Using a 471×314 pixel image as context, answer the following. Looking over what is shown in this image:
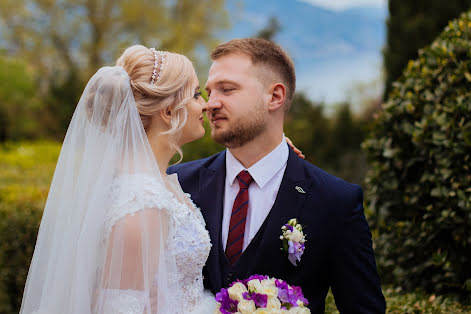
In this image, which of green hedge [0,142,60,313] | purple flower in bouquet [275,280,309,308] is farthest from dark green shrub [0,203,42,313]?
purple flower in bouquet [275,280,309,308]

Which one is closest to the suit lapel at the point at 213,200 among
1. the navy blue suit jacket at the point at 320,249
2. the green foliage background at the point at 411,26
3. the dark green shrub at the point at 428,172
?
the navy blue suit jacket at the point at 320,249

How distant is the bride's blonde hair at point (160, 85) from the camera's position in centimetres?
268

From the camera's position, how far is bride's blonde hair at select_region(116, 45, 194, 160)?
268 cm

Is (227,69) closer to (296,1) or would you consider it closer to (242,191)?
(242,191)

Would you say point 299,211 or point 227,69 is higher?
point 227,69

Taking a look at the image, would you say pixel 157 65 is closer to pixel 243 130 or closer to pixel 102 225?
pixel 243 130

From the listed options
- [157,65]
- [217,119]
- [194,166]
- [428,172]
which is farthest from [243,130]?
[428,172]

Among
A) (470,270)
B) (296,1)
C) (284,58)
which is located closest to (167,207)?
(284,58)

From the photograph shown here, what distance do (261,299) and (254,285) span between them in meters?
0.09

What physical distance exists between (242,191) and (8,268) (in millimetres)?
3306

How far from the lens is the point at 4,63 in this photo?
65.1ft

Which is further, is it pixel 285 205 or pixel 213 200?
pixel 213 200

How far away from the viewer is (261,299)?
238cm

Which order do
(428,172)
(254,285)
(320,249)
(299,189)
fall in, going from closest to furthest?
(254,285) → (320,249) → (299,189) → (428,172)
